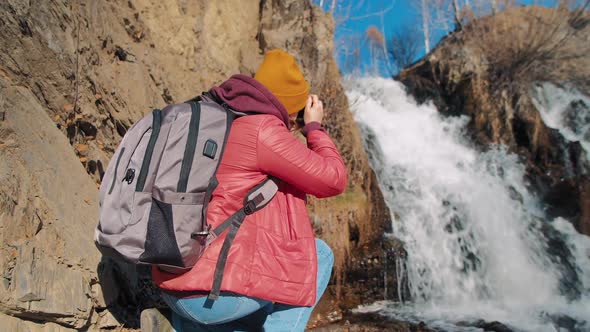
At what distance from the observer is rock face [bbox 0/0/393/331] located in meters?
2.08

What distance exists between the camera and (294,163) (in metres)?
1.76

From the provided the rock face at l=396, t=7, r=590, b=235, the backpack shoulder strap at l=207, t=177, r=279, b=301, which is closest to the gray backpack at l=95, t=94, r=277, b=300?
the backpack shoulder strap at l=207, t=177, r=279, b=301

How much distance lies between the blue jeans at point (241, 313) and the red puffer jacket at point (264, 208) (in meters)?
0.07

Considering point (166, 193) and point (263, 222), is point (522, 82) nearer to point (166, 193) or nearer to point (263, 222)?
point (263, 222)

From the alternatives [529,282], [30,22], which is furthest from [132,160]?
[529,282]

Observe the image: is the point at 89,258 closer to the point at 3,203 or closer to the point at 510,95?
the point at 3,203

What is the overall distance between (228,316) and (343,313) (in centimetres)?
398

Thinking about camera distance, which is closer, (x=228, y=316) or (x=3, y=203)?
(x=228, y=316)

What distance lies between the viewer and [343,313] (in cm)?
537

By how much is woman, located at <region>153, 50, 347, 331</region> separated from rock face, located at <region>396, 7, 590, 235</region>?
7.08 metres

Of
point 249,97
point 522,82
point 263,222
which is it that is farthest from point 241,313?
point 522,82

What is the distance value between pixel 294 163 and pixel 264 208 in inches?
9.2

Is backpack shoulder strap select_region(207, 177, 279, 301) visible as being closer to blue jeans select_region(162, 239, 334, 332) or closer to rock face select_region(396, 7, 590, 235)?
blue jeans select_region(162, 239, 334, 332)

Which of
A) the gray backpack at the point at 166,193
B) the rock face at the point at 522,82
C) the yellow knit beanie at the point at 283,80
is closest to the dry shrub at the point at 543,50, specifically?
the rock face at the point at 522,82
